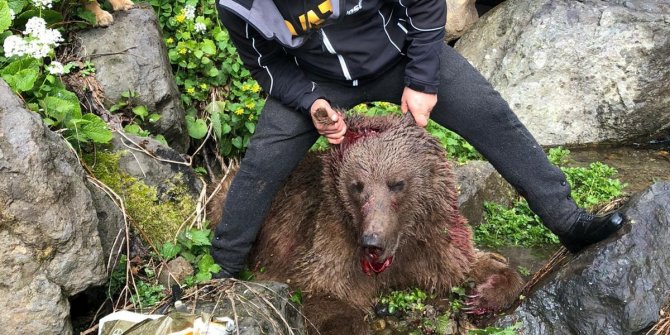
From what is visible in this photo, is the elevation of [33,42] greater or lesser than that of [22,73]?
greater

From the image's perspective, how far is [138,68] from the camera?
5438mm

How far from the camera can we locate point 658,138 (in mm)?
6336

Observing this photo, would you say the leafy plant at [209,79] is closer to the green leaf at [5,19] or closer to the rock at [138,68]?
the rock at [138,68]

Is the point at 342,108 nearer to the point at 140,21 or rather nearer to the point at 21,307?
the point at 21,307

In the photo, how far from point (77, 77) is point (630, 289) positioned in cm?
412

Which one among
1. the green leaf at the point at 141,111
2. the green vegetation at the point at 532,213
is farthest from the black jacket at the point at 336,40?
the green vegetation at the point at 532,213

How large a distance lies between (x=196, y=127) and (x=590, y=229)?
3.39 metres

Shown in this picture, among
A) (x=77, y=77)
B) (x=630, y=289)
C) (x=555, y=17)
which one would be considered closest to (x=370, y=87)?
(x=630, y=289)

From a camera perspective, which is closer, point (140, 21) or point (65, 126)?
point (65, 126)

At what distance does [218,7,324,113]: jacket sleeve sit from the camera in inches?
144

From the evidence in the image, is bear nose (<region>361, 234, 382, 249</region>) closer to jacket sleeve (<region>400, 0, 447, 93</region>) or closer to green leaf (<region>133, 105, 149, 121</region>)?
jacket sleeve (<region>400, 0, 447, 93</region>)

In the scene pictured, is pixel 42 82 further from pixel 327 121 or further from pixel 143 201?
pixel 327 121

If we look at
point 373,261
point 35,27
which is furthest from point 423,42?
point 35,27

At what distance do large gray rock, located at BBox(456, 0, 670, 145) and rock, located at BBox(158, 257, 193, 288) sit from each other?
143 inches
